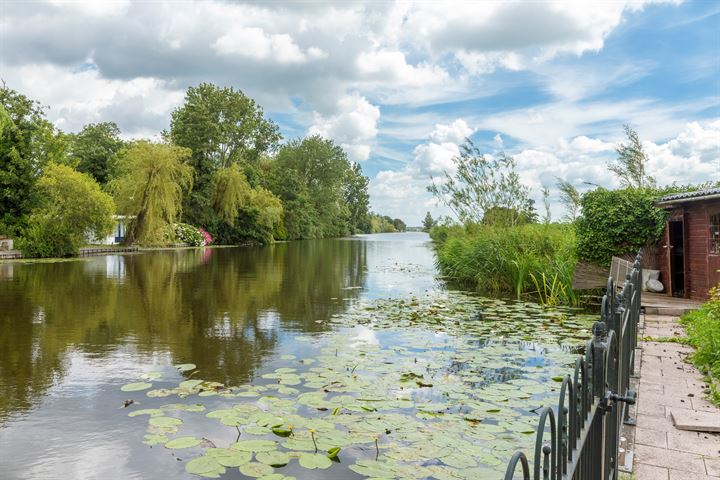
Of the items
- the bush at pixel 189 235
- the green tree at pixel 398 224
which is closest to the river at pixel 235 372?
the bush at pixel 189 235

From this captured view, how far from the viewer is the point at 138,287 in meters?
15.4

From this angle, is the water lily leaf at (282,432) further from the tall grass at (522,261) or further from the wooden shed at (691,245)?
the wooden shed at (691,245)

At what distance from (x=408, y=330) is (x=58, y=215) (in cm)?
2461

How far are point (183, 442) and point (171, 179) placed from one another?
35408 millimetres

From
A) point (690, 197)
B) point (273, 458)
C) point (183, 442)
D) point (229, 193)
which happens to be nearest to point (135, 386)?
point (183, 442)

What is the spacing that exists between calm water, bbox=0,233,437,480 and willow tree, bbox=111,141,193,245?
1684cm

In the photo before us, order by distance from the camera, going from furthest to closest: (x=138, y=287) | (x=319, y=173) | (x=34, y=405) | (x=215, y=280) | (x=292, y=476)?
(x=319, y=173) < (x=215, y=280) < (x=138, y=287) < (x=34, y=405) < (x=292, y=476)

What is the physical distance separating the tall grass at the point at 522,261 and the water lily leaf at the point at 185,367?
27.6ft

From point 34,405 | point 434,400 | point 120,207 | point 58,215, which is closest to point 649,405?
point 434,400

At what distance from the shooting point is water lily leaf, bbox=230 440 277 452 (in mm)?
4066

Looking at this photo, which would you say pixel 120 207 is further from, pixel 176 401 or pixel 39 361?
pixel 176 401

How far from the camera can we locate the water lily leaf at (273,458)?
3.87 metres

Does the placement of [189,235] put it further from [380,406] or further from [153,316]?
[380,406]

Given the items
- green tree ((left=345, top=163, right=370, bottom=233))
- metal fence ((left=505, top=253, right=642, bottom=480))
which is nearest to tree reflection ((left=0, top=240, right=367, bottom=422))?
metal fence ((left=505, top=253, right=642, bottom=480))
